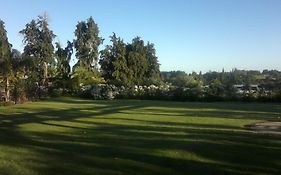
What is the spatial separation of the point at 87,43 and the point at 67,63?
428cm

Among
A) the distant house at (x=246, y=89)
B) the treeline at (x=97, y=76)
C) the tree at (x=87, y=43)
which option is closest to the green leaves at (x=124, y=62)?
the treeline at (x=97, y=76)

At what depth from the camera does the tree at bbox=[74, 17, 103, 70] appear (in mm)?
50750

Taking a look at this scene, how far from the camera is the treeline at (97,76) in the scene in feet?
87.5

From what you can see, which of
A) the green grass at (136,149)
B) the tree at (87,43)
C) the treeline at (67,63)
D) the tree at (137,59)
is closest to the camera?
the green grass at (136,149)

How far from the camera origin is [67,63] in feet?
160

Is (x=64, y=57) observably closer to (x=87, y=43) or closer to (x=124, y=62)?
(x=87, y=43)

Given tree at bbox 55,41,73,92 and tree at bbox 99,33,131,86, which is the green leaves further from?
tree at bbox 55,41,73,92

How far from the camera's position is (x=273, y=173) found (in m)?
6.73

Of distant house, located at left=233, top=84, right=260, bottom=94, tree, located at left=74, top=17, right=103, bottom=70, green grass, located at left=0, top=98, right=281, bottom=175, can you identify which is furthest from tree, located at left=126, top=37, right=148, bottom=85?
green grass, located at left=0, top=98, right=281, bottom=175

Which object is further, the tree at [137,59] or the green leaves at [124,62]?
the tree at [137,59]

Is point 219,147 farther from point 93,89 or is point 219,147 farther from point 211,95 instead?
point 93,89

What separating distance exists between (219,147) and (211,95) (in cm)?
1964

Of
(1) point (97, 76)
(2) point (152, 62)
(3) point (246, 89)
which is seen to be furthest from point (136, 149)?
(2) point (152, 62)

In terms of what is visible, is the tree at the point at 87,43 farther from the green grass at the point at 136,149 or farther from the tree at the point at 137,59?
the green grass at the point at 136,149
